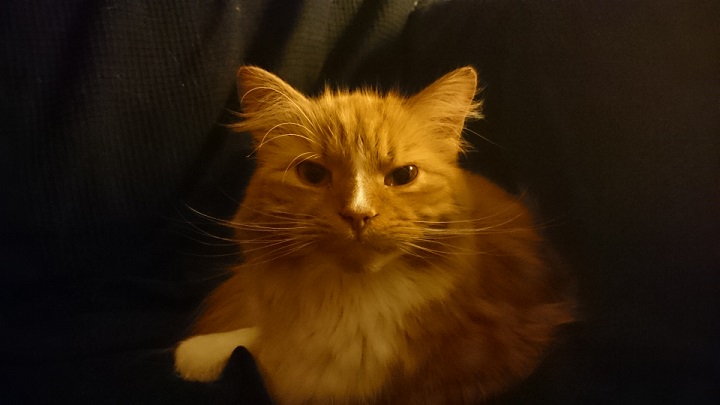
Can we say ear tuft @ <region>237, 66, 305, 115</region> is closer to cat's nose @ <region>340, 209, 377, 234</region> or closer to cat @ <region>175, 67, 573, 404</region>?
cat @ <region>175, 67, 573, 404</region>

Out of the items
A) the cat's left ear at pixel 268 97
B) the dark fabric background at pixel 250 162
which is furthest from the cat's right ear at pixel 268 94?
the dark fabric background at pixel 250 162

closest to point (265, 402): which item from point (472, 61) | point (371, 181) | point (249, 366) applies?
point (249, 366)

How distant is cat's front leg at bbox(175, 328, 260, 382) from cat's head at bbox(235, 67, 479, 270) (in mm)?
128

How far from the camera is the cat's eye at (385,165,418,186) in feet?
2.74

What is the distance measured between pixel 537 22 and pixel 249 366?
2.38ft

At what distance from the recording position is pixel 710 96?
0.87 meters

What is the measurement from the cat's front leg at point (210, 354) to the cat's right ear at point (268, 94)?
0.34 meters

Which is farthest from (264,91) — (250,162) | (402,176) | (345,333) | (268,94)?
(345,333)

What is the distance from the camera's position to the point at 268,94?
91cm

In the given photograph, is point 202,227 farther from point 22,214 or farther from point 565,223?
point 565,223

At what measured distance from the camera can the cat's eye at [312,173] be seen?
2.74 ft

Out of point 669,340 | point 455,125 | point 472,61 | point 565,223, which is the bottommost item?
point 669,340

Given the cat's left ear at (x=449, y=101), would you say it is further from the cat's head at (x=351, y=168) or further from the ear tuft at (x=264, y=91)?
the ear tuft at (x=264, y=91)

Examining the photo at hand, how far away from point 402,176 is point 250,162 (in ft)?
1.06
